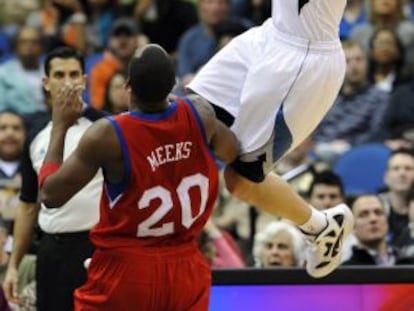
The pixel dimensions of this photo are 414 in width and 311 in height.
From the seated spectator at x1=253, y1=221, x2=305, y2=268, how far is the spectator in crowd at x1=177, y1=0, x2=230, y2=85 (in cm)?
339

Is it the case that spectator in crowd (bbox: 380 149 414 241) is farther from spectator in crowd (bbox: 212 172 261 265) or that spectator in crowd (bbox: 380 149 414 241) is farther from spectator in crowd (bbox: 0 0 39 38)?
spectator in crowd (bbox: 0 0 39 38)

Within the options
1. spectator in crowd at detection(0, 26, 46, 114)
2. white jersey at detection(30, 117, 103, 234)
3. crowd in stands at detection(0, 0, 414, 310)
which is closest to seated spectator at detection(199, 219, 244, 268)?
crowd in stands at detection(0, 0, 414, 310)

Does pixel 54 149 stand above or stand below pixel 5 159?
below

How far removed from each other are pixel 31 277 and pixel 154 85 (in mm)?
2826

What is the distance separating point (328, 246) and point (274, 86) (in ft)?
2.80

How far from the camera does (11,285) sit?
757cm

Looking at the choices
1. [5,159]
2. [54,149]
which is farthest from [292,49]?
[5,159]

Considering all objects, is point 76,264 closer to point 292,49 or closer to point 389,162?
point 292,49

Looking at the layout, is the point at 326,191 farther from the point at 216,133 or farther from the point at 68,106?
the point at 68,106

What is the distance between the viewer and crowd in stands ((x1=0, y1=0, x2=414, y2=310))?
907 centimetres

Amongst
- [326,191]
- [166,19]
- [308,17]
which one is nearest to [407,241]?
[326,191]

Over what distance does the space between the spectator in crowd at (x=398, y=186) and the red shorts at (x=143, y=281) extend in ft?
12.8

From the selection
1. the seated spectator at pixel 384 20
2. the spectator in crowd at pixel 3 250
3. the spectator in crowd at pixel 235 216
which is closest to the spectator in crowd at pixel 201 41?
the seated spectator at pixel 384 20

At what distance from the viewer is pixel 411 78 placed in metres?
11.8
